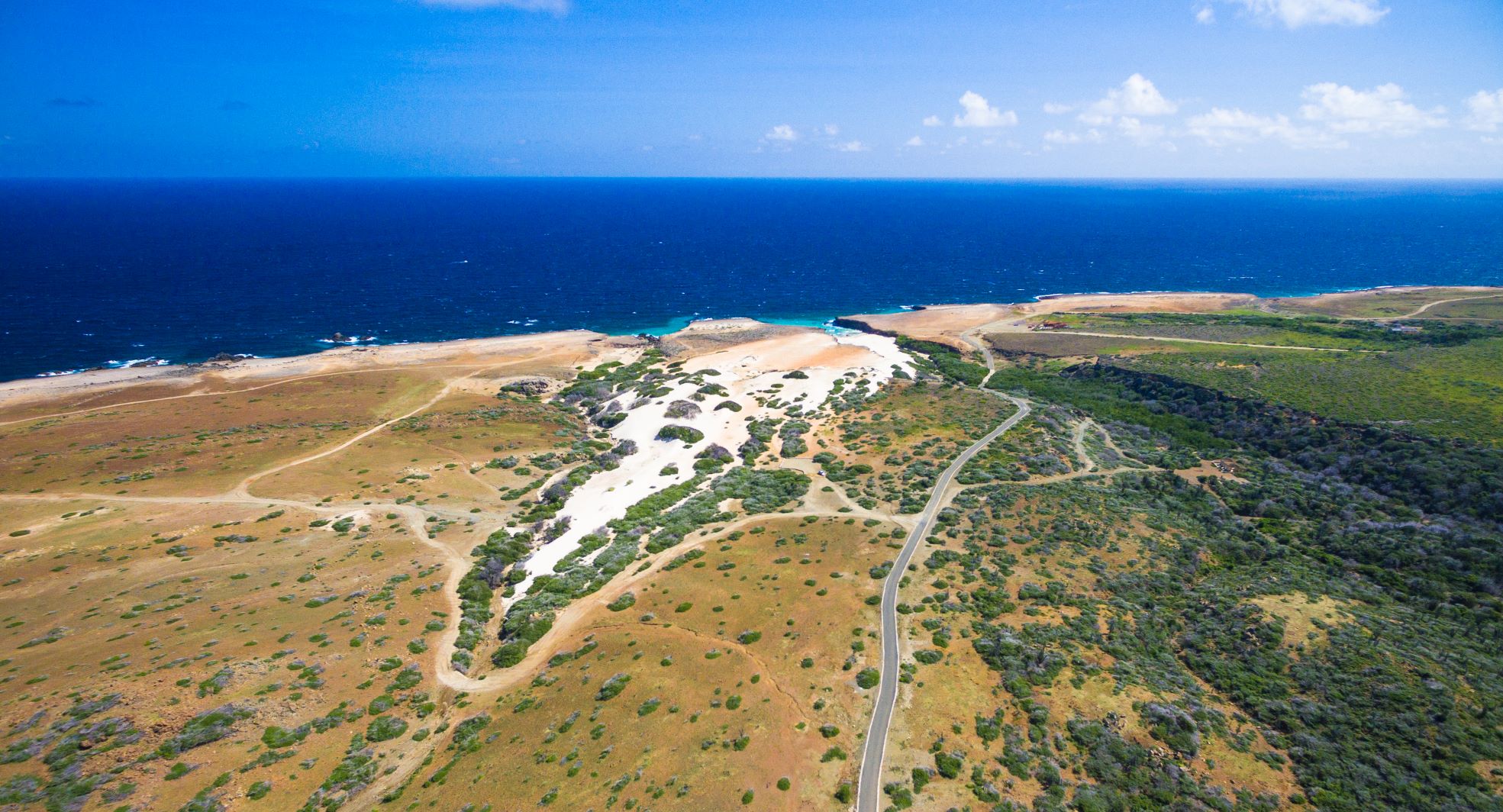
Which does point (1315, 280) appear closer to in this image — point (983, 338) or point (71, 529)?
point (983, 338)

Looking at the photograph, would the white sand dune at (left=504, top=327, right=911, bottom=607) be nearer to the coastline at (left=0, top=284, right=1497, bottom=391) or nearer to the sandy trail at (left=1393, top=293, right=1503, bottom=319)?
the coastline at (left=0, top=284, right=1497, bottom=391)

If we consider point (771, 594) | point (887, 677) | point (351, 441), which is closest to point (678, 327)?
point (351, 441)

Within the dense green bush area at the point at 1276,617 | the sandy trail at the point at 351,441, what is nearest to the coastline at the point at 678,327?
the sandy trail at the point at 351,441

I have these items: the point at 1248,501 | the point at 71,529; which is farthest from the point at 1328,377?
the point at 71,529

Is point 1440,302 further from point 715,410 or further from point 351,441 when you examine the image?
point 351,441

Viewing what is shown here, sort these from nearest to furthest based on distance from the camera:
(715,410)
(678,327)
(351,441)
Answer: (351,441) < (715,410) < (678,327)

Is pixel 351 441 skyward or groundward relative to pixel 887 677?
skyward

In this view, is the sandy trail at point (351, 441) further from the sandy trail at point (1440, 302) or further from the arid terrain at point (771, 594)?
the sandy trail at point (1440, 302)

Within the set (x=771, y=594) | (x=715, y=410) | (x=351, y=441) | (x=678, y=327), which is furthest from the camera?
(x=678, y=327)
